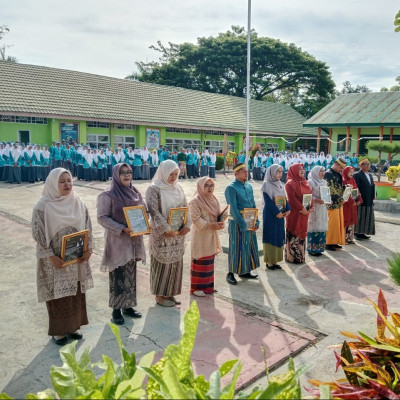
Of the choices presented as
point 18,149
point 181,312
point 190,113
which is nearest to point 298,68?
point 190,113

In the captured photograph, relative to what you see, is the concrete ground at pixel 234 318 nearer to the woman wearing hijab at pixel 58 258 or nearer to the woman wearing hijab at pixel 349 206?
the woman wearing hijab at pixel 58 258

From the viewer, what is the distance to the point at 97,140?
20703 millimetres

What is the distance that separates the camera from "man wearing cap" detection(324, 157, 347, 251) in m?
7.09

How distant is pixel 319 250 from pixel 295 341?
Answer: 3.23 meters

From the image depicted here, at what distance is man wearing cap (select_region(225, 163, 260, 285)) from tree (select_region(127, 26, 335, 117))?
31.5 metres

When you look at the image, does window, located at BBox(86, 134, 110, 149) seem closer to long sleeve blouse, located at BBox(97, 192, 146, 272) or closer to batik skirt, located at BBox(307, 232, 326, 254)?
batik skirt, located at BBox(307, 232, 326, 254)

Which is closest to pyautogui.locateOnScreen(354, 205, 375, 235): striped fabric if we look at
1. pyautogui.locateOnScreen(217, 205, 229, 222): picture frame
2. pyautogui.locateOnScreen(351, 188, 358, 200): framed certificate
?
pyautogui.locateOnScreen(351, 188, 358, 200): framed certificate

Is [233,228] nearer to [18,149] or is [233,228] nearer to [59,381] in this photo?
[59,381]

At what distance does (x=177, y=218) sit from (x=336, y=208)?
147 inches

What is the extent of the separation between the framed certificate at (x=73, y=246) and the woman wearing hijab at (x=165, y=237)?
3.03 feet

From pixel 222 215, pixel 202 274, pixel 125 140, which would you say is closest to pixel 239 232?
pixel 222 215

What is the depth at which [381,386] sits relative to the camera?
1.49 meters

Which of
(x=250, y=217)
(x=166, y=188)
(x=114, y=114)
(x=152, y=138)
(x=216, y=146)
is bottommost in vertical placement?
(x=250, y=217)

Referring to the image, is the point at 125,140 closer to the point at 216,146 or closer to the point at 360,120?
the point at 216,146
